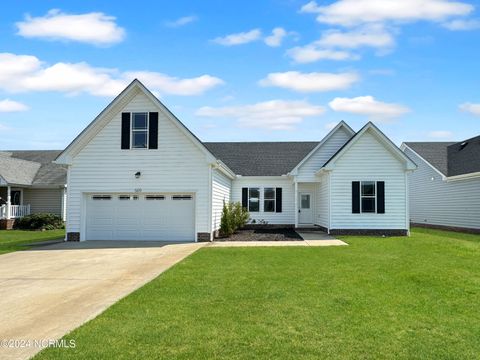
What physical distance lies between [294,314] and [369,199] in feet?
52.4

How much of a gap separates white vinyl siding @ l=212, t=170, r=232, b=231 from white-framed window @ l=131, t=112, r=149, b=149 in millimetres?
3340

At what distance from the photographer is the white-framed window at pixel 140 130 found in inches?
783

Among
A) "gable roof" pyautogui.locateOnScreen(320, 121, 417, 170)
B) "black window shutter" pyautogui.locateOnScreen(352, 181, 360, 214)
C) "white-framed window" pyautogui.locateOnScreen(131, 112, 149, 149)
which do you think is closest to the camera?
"white-framed window" pyautogui.locateOnScreen(131, 112, 149, 149)

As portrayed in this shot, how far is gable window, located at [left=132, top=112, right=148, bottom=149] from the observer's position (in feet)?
65.3

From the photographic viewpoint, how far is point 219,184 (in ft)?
73.5

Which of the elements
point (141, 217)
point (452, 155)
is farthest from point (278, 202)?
point (452, 155)

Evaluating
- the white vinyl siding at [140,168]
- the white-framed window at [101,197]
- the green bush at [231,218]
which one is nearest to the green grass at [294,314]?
the white vinyl siding at [140,168]

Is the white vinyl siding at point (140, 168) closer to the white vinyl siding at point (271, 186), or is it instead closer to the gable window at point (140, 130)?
the gable window at point (140, 130)

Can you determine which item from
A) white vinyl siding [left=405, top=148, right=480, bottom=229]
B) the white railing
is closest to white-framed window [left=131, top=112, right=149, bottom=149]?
the white railing

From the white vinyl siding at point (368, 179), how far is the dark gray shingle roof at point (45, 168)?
17903 mm

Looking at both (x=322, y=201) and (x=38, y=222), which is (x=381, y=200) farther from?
(x=38, y=222)

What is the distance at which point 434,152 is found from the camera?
100ft

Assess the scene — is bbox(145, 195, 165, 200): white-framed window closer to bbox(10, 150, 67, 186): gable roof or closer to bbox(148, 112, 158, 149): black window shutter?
bbox(148, 112, 158, 149): black window shutter

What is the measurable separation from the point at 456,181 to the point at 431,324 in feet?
71.8
